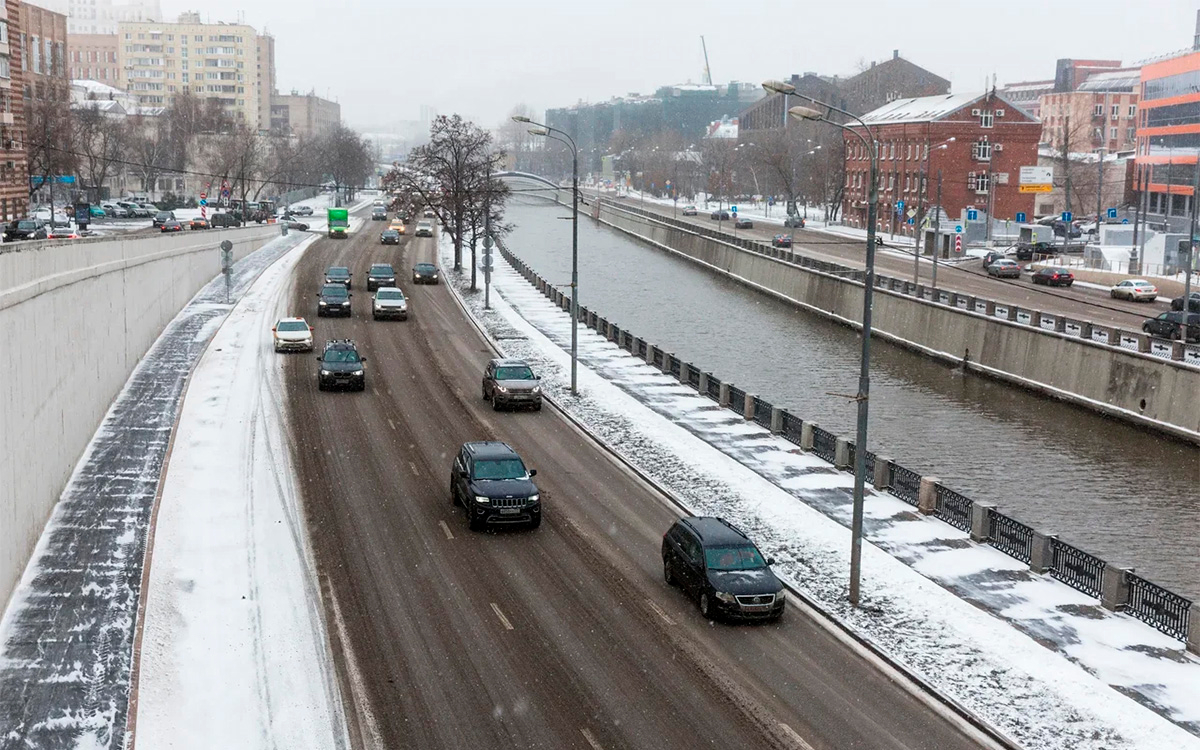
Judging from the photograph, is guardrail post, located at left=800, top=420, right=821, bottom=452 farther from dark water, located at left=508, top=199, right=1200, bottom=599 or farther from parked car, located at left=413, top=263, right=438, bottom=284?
parked car, located at left=413, top=263, right=438, bottom=284

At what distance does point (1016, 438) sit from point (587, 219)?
4760 inches

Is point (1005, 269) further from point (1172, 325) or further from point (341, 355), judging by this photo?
point (341, 355)

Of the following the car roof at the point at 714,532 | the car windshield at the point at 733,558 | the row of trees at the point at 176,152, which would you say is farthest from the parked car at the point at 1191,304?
the row of trees at the point at 176,152

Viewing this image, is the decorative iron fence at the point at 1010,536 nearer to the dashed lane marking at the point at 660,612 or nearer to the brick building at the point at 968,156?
the dashed lane marking at the point at 660,612

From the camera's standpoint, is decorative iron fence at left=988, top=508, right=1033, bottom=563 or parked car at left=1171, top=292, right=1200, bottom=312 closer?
decorative iron fence at left=988, top=508, right=1033, bottom=563

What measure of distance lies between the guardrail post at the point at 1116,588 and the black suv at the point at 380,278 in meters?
49.3

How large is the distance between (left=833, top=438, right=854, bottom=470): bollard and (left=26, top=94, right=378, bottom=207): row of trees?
87.3 m

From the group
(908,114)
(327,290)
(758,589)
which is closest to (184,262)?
(327,290)

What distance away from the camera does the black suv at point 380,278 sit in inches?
2579

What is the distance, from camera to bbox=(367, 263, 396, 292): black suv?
6550 cm

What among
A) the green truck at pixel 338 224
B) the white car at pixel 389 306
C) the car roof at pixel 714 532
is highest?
the green truck at pixel 338 224

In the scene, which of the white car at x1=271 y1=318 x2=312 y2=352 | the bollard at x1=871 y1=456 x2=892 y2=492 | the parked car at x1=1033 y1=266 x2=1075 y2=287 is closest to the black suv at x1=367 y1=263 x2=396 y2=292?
the white car at x1=271 y1=318 x2=312 y2=352

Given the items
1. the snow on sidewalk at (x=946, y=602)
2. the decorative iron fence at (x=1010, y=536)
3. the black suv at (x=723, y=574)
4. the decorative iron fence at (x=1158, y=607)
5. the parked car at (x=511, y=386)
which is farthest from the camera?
the parked car at (x=511, y=386)

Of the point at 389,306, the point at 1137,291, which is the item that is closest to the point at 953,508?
the point at 389,306
